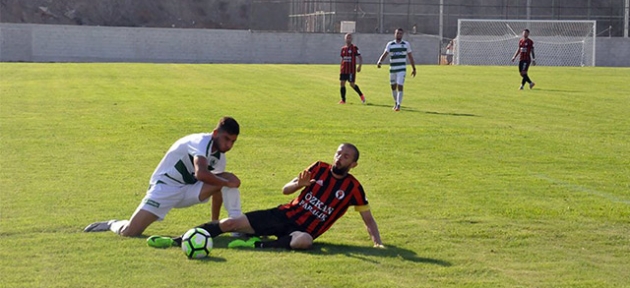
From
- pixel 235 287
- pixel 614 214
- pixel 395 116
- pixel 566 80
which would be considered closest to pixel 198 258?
pixel 235 287

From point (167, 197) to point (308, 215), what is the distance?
1337 millimetres

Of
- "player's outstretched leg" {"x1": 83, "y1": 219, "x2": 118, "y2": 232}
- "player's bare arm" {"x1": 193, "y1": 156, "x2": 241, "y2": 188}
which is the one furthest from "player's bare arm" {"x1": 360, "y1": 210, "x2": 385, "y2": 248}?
"player's outstretched leg" {"x1": 83, "y1": 219, "x2": 118, "y2": 232}

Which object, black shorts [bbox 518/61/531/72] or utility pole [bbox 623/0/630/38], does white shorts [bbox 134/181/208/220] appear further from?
utility pole [bbox 623/0/630/38]

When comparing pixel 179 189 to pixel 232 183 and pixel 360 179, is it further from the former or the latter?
pixel 360 179

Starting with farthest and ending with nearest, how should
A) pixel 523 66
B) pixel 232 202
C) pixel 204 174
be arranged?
pixel 523 66, pixel 232 202, pixel 204 174

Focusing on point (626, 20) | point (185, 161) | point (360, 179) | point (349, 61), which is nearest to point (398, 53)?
point (349, 61)

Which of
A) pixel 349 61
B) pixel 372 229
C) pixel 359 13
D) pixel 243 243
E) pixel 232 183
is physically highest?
pixel 359 13

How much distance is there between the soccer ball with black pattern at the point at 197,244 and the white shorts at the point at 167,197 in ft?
2.61

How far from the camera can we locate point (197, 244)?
322 inches

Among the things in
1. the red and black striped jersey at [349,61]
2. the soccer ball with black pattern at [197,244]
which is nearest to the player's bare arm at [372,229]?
the soccer ball with black pattern at [197,244]

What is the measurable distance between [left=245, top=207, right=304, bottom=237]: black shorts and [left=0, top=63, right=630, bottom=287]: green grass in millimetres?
373

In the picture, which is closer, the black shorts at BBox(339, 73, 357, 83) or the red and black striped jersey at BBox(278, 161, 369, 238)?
the red and black striped jersey at BBox(278, 161, 369, 238)

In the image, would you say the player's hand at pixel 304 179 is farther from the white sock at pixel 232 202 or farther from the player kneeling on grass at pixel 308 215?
the white sock at pixel 232 202

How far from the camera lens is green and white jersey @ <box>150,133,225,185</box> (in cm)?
870
